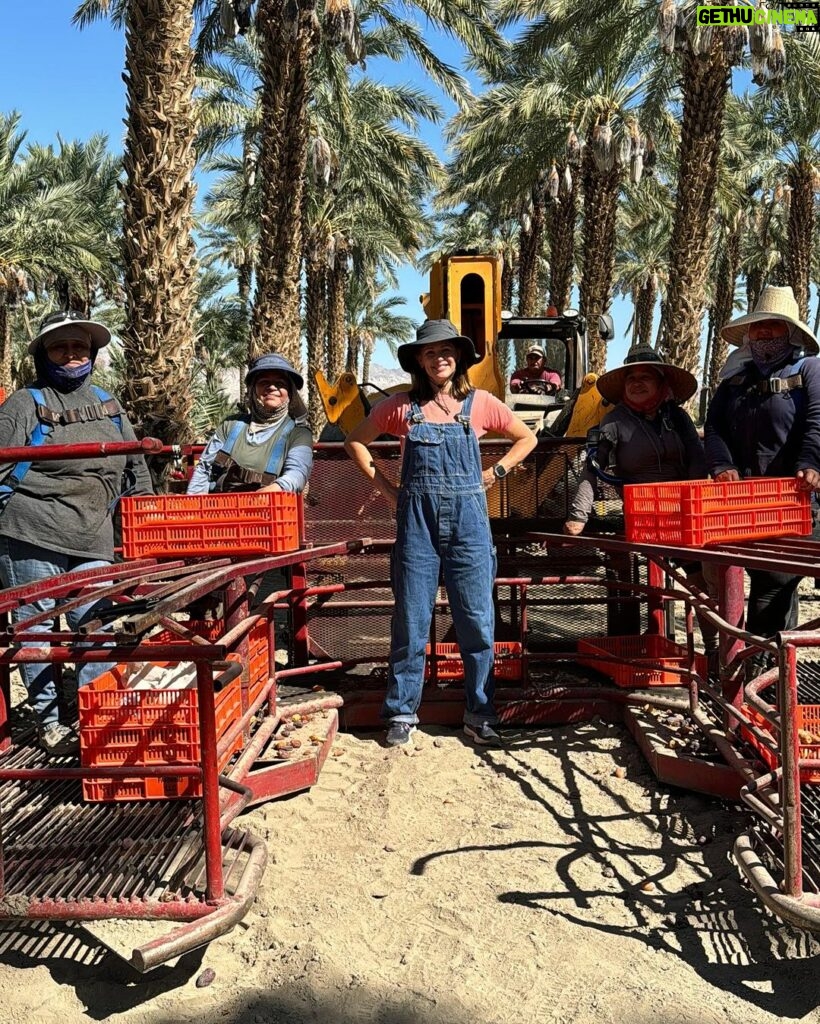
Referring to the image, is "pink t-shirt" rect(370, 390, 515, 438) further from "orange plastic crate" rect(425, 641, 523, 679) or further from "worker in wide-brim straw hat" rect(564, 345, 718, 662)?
"orange plastic crate" rect(425, 641, 523, 679)

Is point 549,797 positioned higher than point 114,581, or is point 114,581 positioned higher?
point 114,581

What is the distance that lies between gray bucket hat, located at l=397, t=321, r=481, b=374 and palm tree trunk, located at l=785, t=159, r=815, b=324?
17.3m

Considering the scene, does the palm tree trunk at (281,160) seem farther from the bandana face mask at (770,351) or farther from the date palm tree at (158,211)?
the bandana face mask at (770,351)

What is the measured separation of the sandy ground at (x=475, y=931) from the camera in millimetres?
2689

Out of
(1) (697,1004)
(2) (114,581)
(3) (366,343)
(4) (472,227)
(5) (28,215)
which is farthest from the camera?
(3) (366,343)

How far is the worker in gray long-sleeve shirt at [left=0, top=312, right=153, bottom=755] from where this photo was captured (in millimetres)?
4211

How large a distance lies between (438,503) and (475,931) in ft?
6.54

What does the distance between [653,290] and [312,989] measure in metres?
36.2

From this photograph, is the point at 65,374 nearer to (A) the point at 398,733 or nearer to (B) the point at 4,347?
(A) the point at 398,733

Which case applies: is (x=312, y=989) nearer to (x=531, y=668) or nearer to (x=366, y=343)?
(x=531, y=668)

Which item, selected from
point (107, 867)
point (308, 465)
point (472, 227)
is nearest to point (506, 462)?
point (308, 465)

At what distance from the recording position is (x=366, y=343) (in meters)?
46.1

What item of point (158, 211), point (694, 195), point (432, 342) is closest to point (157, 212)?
point (158, 211)

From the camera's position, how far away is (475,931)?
3.05 m
